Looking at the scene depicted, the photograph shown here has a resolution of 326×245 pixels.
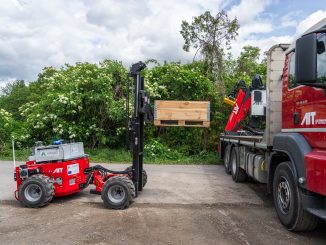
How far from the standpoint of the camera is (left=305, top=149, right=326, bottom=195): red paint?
498 centimetres

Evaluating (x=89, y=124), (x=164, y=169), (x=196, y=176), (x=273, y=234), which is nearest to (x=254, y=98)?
(x=196, y=176)

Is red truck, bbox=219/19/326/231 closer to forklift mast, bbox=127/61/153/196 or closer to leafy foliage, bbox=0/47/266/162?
forklift mast, bbox=127/61/153/196

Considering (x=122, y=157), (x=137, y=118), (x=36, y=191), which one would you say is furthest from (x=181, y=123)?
(x=36, y=191)

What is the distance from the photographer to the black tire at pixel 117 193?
7402 millimetres

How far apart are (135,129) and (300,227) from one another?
3.80m

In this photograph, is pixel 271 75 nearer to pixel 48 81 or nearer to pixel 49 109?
pixel 49 109

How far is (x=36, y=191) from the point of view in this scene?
7.68 meters

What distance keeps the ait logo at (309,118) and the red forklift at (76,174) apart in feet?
11.3

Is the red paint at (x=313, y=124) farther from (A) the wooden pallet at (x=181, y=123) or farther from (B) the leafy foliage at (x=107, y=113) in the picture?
(B) the leafy foliage at (x=107, y=113)

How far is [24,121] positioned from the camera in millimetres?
18734

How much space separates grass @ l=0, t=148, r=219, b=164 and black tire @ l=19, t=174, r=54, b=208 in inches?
317

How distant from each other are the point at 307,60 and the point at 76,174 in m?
5.41

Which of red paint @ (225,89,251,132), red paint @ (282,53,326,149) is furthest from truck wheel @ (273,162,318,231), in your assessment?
red paint @ (225,89,251,132)

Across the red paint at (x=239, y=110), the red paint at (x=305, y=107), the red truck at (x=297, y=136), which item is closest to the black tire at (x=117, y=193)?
the red truck at (x=297, y=136)
